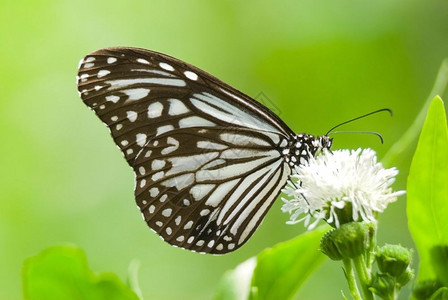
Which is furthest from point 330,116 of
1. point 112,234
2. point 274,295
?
point 274,295

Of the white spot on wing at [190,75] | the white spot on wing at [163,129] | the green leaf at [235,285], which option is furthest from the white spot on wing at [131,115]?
the green leaf at [235,285]

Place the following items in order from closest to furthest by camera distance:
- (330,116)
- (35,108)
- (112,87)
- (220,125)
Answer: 1. (112,87)
2. (220,125)
3. (330,116)
4. (35,108)

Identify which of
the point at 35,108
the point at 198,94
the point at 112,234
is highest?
the point at 35,108

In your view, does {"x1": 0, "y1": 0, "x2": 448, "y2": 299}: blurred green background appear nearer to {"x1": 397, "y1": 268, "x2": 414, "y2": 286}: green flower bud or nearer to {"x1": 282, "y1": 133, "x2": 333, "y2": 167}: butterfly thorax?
{"x1": 282, "y1": 133, "x2": 333, "y2": 167}: butterfly thorax

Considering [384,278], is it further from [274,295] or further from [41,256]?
[41,256]

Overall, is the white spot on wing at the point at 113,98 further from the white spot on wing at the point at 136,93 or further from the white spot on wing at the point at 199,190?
the white spot on wing at the point at 199,190

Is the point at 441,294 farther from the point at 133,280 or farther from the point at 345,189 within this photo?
the point at 133,280
